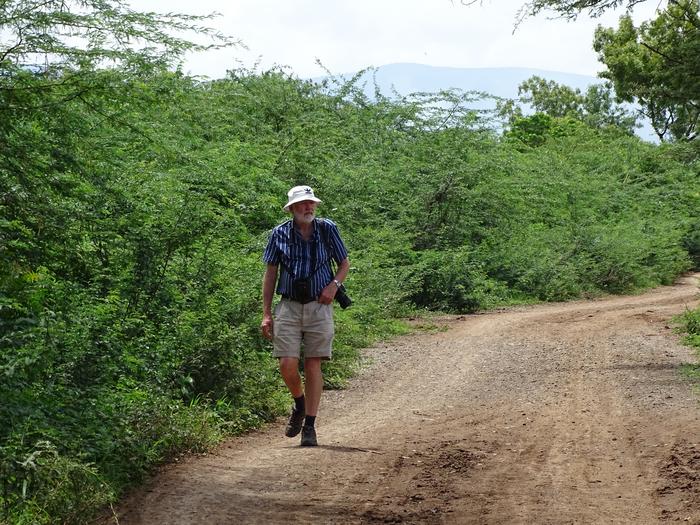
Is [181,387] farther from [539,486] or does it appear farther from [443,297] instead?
[443,297]

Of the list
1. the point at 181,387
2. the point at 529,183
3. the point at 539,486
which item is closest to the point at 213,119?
the point at 529,183

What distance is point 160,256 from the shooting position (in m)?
9.95

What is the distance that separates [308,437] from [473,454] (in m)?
1.33

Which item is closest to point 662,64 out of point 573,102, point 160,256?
point 160,256

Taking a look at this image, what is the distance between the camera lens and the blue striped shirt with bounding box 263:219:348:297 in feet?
26.7

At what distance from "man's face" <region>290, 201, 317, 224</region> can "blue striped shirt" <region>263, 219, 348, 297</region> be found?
4.3 inches

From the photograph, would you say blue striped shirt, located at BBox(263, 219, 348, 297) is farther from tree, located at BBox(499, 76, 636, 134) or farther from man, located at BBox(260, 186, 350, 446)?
tree, located at BBox(499, 76, 636, 134)

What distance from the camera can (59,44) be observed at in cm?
722

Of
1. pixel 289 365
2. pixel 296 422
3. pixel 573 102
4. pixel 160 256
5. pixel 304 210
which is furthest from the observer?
pixel 573 102

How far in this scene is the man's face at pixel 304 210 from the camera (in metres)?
8.06

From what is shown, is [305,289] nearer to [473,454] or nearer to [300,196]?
[300,196]

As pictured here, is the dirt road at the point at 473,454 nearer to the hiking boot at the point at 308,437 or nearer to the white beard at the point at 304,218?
the hiking boot at the point at 308,437

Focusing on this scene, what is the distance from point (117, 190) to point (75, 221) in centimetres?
195

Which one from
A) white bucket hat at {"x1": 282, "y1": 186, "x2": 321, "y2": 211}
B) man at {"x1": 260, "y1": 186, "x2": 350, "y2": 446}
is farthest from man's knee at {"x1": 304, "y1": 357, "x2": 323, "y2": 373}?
white bucket hat at {"x1": 282, "y1": 186, "x2": 321, "y2": 211}
